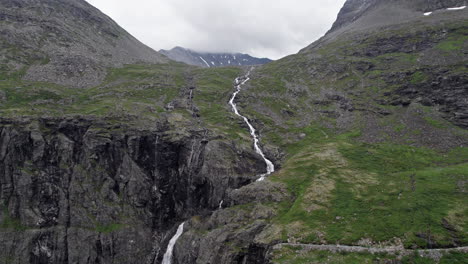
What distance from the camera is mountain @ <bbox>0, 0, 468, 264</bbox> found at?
42.0 m

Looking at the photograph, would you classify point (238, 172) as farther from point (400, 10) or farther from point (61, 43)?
point (400, 10)

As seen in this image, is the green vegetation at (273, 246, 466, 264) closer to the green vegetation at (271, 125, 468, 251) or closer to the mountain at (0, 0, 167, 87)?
the green vegetation at (271, 125, 468, 251)

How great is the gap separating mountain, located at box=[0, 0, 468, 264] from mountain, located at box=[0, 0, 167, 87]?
6.15 m

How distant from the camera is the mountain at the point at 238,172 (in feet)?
138

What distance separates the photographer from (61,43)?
134750 millimetres

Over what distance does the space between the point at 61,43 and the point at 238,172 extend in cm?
12132

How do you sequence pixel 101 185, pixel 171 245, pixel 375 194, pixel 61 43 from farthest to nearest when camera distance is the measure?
pixel 61 43, pixel 101 185, pixel 171 245, pixel 375 194

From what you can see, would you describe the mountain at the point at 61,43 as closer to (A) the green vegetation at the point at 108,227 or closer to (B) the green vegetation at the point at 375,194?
(A) the green vegetation at the point at 108,227

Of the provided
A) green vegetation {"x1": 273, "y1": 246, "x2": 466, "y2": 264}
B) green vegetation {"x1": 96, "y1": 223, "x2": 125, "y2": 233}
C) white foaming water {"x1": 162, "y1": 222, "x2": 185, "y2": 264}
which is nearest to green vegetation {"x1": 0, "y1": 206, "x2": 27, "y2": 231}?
green vegetation {"x1": 96, "y1": 223, "x2": 125, "y2": 233}

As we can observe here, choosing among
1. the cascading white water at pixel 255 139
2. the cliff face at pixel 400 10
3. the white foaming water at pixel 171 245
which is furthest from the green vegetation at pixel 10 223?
the cliff face at pixel 400 10

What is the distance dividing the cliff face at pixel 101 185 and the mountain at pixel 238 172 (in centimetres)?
→ 25

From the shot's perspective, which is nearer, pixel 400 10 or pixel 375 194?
pixel 375 194

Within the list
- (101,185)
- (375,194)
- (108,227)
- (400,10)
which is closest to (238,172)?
(375,194)

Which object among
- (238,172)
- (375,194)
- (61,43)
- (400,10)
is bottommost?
(238,172)
